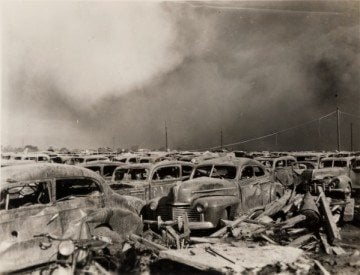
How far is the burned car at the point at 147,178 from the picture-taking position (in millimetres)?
9562

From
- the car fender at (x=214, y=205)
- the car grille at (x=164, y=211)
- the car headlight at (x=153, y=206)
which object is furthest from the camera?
the car headlight at (x=153, y=206)

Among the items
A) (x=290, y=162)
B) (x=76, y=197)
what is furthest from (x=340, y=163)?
(x=76, y=197)

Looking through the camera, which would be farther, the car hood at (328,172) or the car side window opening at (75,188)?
the car hood at (328,172)

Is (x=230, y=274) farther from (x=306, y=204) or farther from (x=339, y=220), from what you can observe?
(x=339, y=220)

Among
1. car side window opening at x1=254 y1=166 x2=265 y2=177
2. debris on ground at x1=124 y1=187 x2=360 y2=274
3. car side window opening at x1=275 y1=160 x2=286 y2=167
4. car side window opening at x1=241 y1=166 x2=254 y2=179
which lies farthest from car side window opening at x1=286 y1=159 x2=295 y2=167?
debris on ground at x1=124 y1=187 x2=360 y2=274

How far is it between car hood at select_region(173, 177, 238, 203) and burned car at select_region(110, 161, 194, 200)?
5.81 feet

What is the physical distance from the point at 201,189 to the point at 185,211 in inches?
25.4

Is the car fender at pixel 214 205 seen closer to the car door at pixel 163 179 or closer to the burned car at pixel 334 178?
the car door at pixel 163 179

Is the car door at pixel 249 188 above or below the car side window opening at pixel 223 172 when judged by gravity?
below

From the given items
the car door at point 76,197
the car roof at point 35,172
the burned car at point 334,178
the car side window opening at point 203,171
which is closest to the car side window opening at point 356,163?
the burned car at point 334,178

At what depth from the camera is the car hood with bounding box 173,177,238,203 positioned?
7.75 metres

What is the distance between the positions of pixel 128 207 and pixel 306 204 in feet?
12.6

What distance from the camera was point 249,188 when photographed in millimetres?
9055

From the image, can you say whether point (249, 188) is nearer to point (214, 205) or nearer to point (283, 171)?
point (214, 205)
